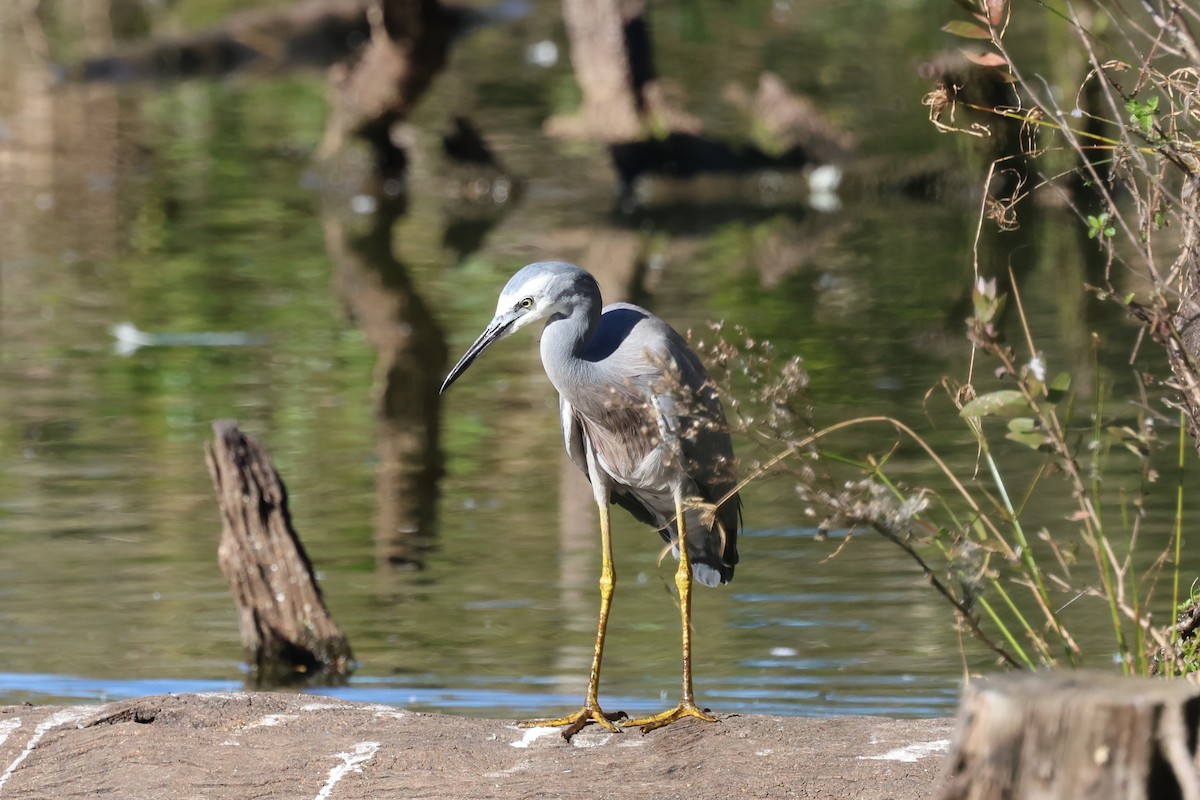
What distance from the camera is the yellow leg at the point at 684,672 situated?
447cm

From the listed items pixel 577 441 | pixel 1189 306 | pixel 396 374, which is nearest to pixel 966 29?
pixel 1189 306

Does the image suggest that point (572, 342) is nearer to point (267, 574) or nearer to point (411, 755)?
point (411, 755)

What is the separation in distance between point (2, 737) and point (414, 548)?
291 cm

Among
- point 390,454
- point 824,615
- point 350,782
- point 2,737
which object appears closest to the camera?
point 350,782

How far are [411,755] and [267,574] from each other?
193cm

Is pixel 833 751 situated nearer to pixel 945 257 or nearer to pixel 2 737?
pixel 2 737

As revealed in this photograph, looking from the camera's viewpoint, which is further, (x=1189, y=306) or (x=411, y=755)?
(x=411, y=755)

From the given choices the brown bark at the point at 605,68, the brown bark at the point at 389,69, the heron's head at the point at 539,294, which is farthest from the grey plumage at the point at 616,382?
the brown bark at the point at 605,68

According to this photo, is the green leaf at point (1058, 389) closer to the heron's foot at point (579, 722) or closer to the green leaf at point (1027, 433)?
the green leaf at point (1027, 433)

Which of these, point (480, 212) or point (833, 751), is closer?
point (833, 751)

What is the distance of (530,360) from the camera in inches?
408

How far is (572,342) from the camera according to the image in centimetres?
Result: 440

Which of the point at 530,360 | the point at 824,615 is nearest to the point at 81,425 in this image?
the point at 530,360

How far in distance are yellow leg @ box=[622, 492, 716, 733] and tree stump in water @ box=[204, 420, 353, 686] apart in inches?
65.2
